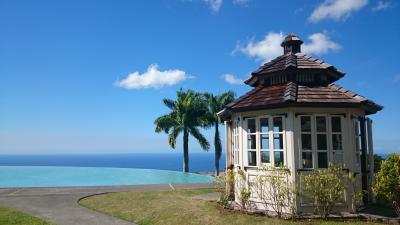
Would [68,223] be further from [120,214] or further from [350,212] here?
[350,212]

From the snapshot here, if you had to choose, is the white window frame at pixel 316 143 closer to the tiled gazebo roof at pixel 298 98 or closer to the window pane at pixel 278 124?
the tiled gazebo roof at pixel 298 98

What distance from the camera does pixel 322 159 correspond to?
12.0 meters

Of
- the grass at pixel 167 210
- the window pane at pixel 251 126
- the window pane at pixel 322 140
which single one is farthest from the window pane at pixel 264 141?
the grass at pixel 167 210

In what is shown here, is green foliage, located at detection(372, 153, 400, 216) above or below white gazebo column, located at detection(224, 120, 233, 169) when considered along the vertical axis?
below

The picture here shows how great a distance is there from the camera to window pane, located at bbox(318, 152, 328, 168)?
12.0m

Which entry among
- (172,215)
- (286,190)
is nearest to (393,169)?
(286,190)

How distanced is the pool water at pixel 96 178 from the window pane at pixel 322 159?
15.0 metres

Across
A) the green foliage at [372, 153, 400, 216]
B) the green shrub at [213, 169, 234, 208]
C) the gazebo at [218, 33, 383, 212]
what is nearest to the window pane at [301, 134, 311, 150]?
the gazebo at [218, 33, 383, 212]

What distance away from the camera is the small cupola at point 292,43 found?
50.4ft

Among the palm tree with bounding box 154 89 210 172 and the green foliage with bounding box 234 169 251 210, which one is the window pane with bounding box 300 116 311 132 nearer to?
the green foliage with bounding box 234 169 251 210

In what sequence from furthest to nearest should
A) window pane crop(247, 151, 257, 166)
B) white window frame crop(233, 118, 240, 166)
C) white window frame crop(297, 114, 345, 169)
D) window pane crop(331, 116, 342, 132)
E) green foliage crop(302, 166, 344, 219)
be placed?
white window frame crop(233, 118, 240, 166) < window pane crop(247, 151, 257, 166) < window pane crop(331, 116, 342, 132) < white window frame crop(297, 114, 345, 169) < green foliage crop(302, 166, 344, 219)

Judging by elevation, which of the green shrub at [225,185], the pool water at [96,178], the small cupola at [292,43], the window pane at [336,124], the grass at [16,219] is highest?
the small cupola at [292,43]

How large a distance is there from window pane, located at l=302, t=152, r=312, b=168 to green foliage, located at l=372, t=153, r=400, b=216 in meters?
2.08

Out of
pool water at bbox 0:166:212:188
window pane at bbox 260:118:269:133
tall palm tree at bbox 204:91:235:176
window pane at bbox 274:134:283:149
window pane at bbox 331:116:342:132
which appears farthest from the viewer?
tall palm tree at bbox 204:91:235:176
